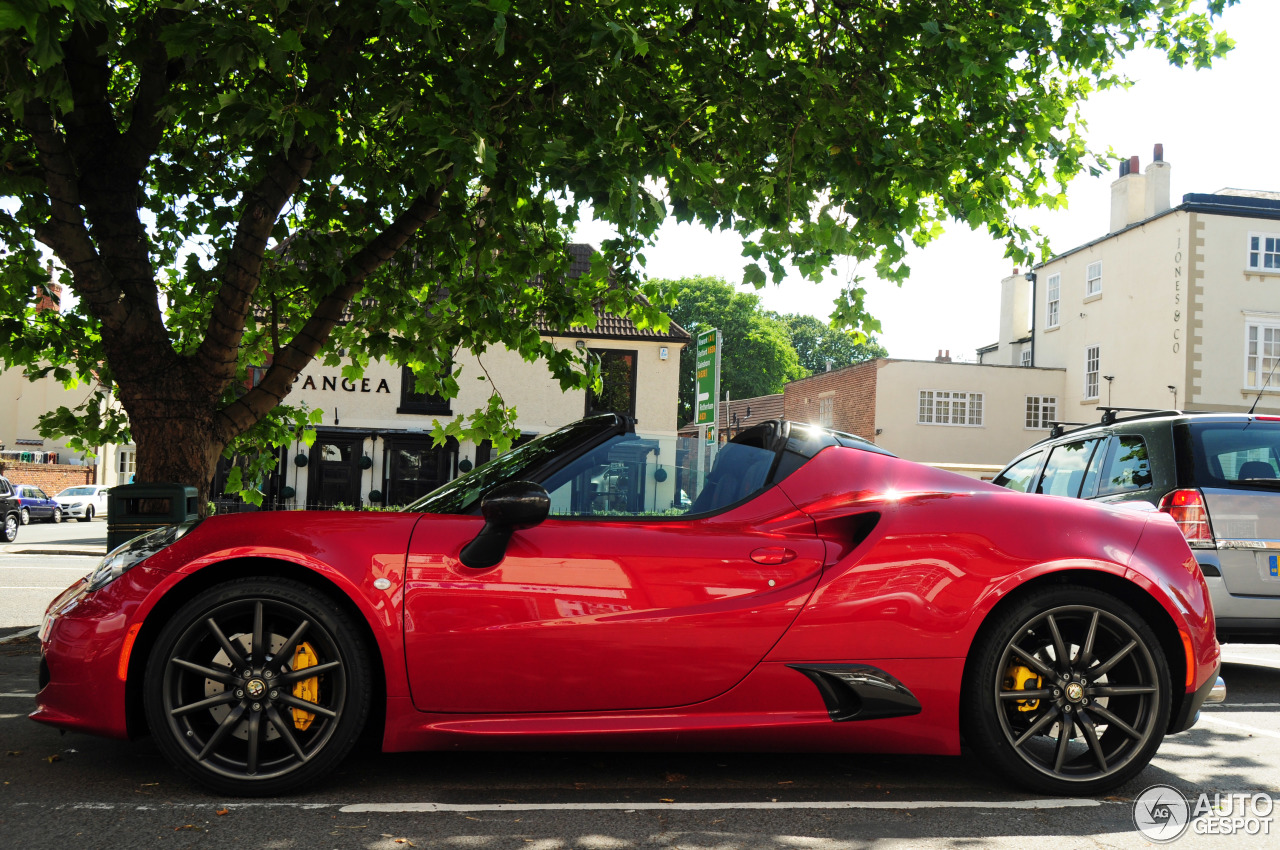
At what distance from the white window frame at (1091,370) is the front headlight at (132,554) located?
113 feet

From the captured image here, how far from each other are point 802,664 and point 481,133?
332cm

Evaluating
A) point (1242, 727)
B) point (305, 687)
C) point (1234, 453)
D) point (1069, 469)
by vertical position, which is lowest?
point (1242, 727)

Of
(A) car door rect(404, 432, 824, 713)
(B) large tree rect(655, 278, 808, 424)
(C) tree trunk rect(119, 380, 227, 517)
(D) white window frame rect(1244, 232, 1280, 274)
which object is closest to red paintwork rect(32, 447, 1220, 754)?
(A) car door rect(404, 432, 824, 713)

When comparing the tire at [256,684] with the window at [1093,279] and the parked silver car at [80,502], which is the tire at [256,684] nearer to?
the window at [1093,279]

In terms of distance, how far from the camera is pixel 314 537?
3430 mm

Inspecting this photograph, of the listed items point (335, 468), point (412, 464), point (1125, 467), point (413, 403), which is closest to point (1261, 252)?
point (413, 403)

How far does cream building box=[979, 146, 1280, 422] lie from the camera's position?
2947 centimetres

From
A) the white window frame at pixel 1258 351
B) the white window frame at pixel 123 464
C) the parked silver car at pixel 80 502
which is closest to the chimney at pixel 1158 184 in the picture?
the white window frame at pixel 1258 351

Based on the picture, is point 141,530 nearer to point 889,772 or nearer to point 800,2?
point 889,772

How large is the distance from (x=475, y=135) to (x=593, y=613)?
2.82m

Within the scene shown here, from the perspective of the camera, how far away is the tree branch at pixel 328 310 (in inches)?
285

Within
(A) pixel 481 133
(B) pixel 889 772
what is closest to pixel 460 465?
(A) pixel 481 133

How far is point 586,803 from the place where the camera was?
132 inches

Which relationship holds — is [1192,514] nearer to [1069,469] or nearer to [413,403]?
[1069,469]
